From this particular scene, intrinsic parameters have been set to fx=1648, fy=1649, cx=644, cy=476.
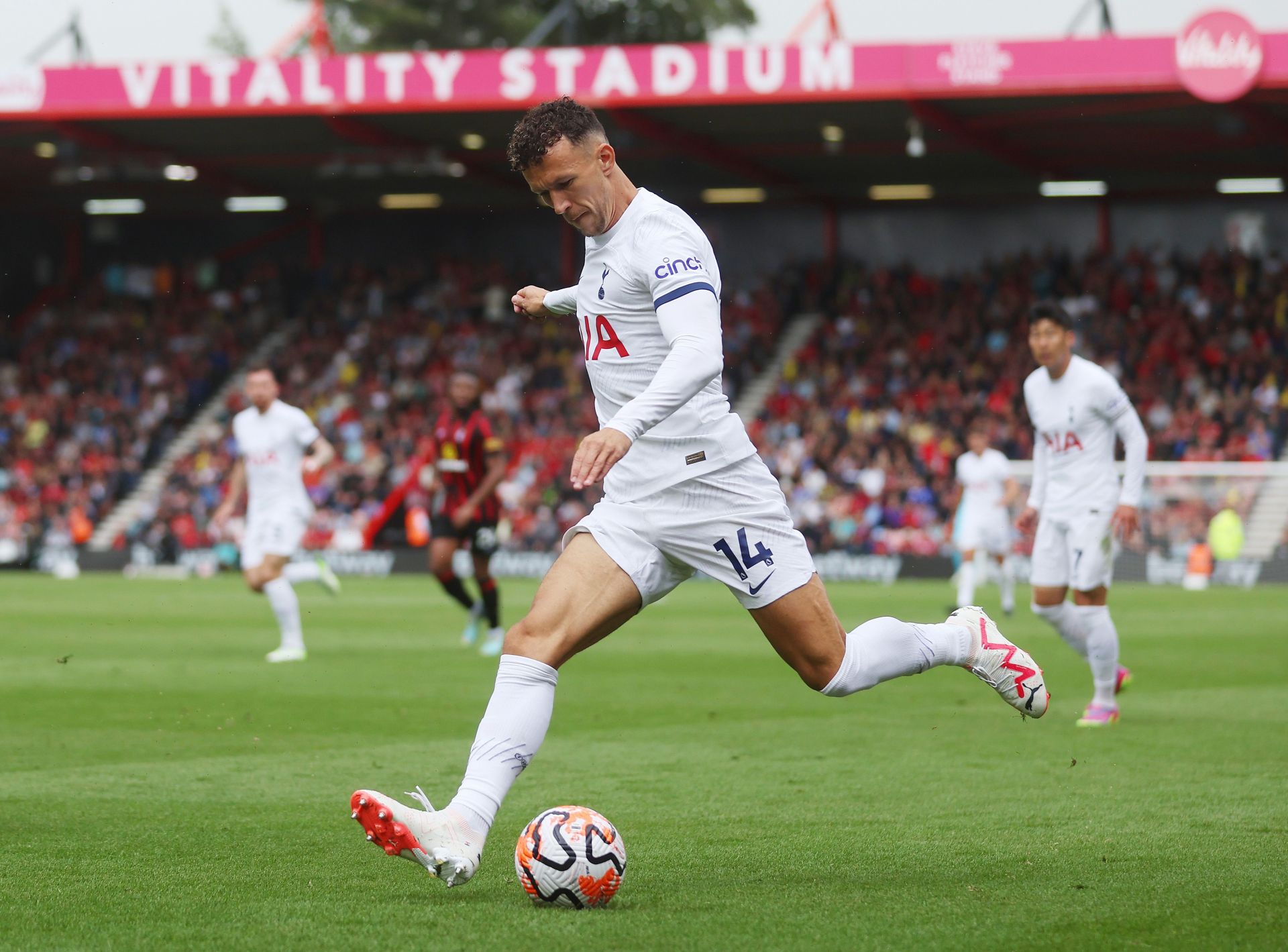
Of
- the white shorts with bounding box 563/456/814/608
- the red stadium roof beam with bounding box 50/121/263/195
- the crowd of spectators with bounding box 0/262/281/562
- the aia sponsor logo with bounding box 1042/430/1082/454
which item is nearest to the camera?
the white shorts with bounding box 563/456/814/608

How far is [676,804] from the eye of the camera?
261 inches

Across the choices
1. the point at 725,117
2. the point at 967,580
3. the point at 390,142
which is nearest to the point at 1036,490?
the point at 967,580

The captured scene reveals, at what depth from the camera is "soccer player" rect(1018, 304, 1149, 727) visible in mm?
9312

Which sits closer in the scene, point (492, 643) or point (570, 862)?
point (570, 862)

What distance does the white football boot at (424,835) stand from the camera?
4535mm

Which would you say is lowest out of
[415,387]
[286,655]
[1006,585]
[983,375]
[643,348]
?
[1006,585]

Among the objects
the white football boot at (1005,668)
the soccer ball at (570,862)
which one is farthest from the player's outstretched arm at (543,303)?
the soccer ball at (570,862)

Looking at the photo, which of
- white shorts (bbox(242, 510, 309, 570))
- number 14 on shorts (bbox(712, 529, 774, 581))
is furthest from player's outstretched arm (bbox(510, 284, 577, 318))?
white shorts (bbox(242, 510, 309, 570))

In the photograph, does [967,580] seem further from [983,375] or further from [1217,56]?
[983,375]

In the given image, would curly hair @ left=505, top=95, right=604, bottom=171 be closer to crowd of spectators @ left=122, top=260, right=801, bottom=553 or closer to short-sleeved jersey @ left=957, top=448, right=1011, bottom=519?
short-sleeved jersey @ left=957, top=448, right=1011, bottom=519

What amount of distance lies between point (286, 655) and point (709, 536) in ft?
28.8

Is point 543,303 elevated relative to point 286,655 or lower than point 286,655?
elevated

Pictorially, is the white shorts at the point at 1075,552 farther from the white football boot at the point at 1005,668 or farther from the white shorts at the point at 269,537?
Result: the white shorts at the point at 269,537

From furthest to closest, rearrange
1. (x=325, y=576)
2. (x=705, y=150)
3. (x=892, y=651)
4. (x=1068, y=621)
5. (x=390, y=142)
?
1. (x=705, y=150)
2. (x=390, y=142)
3. (x=325, y=576)
4. (x=1068, y=621)
5. (x=892, y=651)
